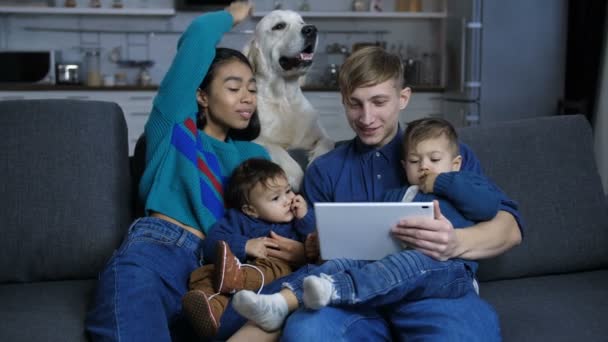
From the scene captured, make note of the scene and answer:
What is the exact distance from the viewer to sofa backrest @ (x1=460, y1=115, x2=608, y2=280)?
6.55 feet

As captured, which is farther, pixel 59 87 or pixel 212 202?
pixel 59 87

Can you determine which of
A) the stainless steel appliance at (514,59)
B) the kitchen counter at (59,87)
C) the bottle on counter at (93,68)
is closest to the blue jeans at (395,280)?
the stainless steel appliance at (514,59)

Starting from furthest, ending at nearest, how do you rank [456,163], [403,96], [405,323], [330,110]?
[330,110], [403,96], [456,163], [405,323]

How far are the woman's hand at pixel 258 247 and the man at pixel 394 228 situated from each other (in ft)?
0.61

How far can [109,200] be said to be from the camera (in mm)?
2021

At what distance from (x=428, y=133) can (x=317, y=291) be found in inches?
20.5

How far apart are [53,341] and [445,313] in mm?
866

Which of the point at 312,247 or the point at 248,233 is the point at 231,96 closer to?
the point at 248,233

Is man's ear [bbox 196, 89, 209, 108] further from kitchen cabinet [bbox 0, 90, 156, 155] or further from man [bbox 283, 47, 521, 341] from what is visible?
kitchen cabinet [bbox 0, 90, 156, 155]

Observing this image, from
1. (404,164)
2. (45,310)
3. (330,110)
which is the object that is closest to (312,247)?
(404,164)

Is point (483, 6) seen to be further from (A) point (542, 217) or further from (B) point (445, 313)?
(B) point (445, 313)

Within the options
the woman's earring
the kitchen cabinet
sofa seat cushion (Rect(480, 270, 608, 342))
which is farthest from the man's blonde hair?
the kitchen cabinet

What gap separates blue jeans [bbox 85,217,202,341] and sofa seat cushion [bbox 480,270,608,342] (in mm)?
782

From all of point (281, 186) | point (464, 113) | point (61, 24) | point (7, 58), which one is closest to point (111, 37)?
point (61, 24)
